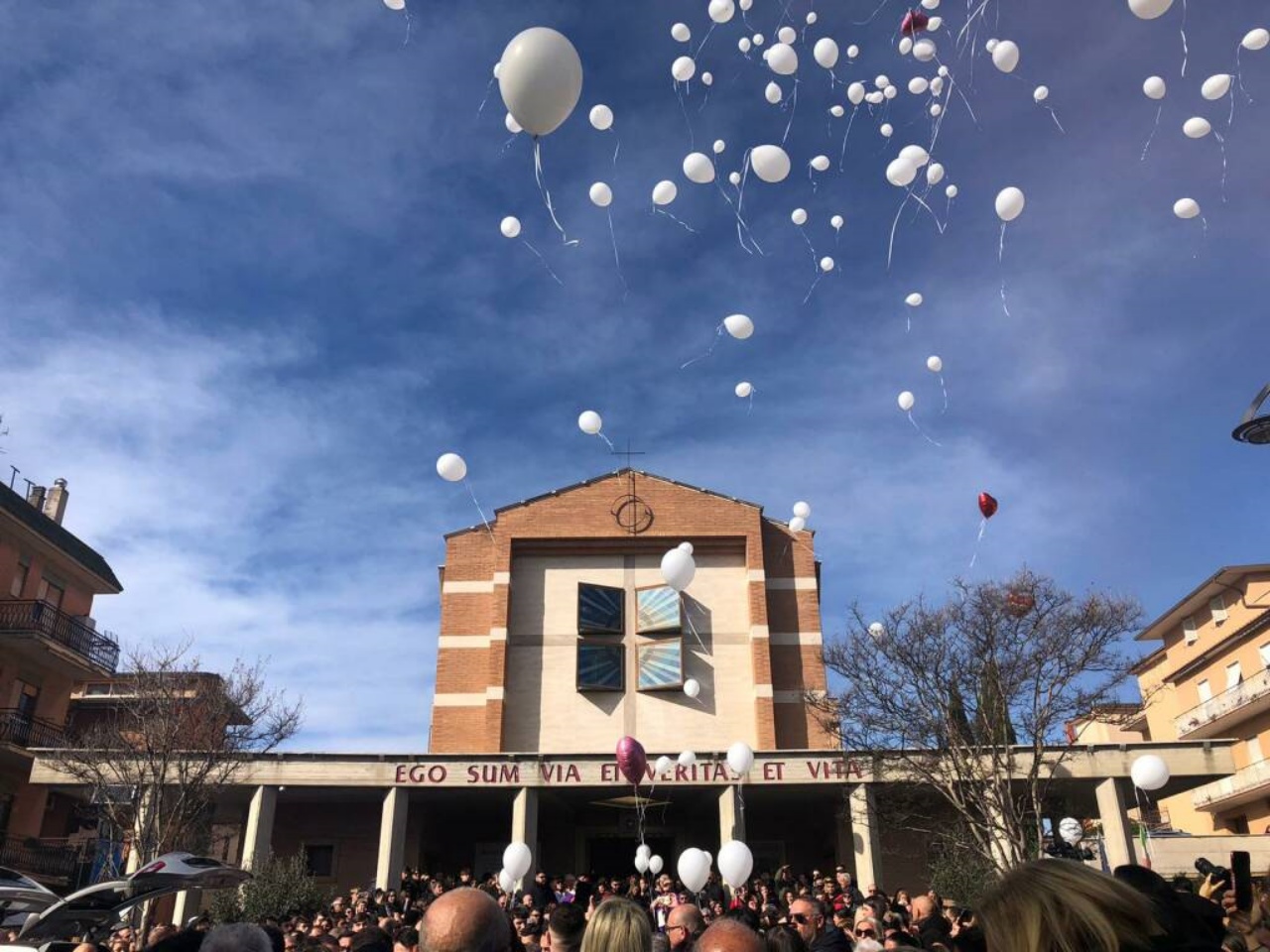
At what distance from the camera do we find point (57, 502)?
125 feet

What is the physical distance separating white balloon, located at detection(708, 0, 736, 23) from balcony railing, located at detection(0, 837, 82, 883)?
95.5ft

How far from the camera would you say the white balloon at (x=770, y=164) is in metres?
10.5

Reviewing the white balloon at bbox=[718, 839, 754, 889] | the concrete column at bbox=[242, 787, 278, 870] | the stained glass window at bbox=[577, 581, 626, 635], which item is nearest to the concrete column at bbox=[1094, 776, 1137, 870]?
the white balloon at bbox=[718, 839, 754, 889]

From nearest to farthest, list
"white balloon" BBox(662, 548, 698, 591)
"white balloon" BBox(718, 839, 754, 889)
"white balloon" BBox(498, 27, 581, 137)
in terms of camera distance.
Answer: "white balloon" BBox(498, 27, 581, 137)
"white balloon" BBox(718, 839, 754, 889)
"white balloon" BBox(662, 548, 698, 591)

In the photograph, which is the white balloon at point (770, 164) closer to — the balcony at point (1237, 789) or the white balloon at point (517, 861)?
the white balloon at point (517, 861)

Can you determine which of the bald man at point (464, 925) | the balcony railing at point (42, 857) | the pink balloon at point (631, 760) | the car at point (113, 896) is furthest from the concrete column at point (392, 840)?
the bald man at point (464, 925)

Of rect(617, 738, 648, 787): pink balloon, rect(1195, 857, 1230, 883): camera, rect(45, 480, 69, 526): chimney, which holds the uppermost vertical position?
rect(45, 480, 69, 526): chimney

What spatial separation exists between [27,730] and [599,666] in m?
18.0

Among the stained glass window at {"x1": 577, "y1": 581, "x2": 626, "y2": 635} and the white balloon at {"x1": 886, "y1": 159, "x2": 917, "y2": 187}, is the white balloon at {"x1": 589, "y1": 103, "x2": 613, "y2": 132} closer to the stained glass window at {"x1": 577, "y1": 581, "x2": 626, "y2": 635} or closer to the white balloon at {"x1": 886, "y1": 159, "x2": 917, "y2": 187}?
the white balloon at {"x1": 886, "y1": 159, "x2": 917, "y2": 187}

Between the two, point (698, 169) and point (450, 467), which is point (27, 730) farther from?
point (698, 169)

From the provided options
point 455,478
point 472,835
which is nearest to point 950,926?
point 455,478

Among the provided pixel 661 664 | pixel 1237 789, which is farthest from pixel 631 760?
pixel 1237 789

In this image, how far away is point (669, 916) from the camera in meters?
5.52

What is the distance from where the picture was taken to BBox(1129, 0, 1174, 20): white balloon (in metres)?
8.70
